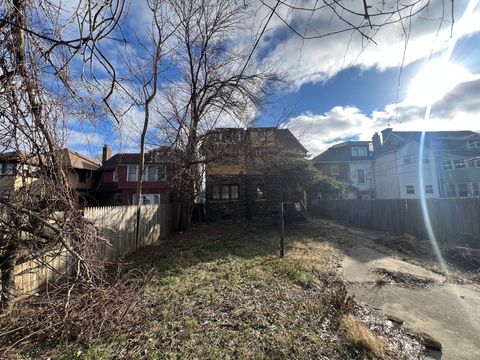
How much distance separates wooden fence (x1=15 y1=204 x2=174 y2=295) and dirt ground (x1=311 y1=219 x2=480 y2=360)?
5.47 metres

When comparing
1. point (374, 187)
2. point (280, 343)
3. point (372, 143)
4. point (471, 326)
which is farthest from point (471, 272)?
point (372, 143)

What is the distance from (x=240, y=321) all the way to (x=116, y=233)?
17.9 feet

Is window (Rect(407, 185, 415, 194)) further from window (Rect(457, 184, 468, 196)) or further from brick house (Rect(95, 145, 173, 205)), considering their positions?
brick house (Rect(95, 145, 173, 205))

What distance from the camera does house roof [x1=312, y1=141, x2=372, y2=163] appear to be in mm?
28828

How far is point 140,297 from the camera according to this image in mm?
4402

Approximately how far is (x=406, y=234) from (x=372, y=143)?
21084mm

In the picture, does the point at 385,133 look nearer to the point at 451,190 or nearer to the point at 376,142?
the point at 376,142

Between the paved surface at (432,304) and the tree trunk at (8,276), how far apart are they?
5.66 m

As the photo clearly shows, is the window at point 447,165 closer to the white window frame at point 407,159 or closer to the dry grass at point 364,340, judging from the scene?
the white window frame at point 407,159

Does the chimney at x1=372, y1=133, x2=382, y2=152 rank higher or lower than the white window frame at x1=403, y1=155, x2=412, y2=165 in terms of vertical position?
higher

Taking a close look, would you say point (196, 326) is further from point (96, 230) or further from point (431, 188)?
point (431, 188)

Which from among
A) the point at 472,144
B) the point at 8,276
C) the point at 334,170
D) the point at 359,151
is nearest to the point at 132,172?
the point at 334,170

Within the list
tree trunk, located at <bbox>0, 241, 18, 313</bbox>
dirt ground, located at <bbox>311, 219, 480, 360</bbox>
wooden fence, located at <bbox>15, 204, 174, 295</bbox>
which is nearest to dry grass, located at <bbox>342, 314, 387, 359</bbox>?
dirt ground, located at <bbox>311, 219, 480, 360</bbox>

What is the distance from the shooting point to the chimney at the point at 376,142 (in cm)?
2886
